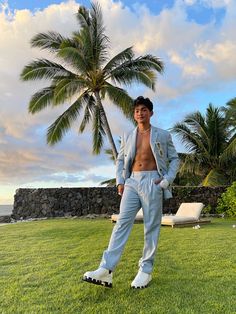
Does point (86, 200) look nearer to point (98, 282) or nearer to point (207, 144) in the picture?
point (207, 144)

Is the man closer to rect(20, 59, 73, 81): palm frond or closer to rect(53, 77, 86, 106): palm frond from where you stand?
rect(53, 77, 86, 106): palm frond

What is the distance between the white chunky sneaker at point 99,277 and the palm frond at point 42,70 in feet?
52.1

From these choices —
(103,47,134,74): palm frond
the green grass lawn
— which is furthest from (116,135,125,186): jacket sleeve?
(103,47,134,74): palm frond

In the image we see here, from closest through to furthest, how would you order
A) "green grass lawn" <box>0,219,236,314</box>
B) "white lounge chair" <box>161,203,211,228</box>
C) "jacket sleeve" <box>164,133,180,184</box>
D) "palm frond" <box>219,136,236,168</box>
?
"green grass lawn" <box>0,219,236,314</box> → "jacket sleeve" <box>164,133,180,184</box> → "white lounge chair" <box>161,203,211,228</box> → "palm frond" <box>219,136,236,168</box>

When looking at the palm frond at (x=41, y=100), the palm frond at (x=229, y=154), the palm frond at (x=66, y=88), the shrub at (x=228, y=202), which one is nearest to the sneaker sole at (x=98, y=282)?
the shrub at (x=228, y=202)

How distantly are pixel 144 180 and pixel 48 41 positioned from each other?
16661 mm

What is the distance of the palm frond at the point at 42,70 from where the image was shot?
60.4 feet

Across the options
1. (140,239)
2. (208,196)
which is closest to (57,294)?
(140,239)

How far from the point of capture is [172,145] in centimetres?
411

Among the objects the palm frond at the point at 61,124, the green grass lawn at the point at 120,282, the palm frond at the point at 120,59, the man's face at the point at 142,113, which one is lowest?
the green grass lawn at the point at 120,282

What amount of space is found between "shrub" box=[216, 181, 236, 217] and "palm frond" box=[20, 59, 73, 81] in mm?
8623

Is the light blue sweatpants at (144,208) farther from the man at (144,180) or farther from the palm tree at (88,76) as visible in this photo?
the palm tree at (88,76)

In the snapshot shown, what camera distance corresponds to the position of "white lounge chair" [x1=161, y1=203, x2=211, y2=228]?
1119 cm

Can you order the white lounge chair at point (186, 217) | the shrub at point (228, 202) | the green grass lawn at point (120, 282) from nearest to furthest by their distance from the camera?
the green grass lawn at point (120, 282) < the white lounge chair at point (186, 217) < the shrub at point (228, 202)
